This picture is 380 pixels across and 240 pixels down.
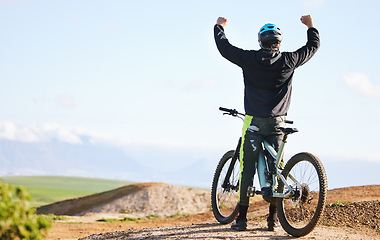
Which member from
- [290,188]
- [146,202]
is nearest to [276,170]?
[290,188]

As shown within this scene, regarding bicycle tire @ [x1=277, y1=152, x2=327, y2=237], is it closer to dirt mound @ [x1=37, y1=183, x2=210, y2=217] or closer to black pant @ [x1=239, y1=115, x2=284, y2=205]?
black pant @ [x1=239, y1=115, x2=284, y2=205]

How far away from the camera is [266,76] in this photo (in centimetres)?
717

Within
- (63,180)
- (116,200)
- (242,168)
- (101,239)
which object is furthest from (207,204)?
(63,180)

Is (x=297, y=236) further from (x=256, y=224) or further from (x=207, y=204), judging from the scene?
(x=207, y=204)

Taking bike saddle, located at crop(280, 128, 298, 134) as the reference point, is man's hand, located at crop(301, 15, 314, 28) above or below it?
above

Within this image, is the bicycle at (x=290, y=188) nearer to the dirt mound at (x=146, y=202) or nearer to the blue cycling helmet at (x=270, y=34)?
the blue cycling helmet at (x=270, y=34)

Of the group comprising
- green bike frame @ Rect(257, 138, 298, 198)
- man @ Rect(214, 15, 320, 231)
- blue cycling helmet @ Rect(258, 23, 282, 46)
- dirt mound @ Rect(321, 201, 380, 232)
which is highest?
blue cycling helmet @ Rect(258, 23, 282, 46)

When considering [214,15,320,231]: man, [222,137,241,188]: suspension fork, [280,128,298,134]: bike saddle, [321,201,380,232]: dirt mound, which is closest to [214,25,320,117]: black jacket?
[214,15,320,231]: man

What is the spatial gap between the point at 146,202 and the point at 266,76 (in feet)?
50.2

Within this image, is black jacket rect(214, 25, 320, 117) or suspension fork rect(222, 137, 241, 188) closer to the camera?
black jacket rect(214, 25, 320, 117)

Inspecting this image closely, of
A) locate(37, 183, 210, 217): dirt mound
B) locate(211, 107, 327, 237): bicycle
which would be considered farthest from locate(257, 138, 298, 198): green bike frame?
locate(37, 183, 210, 217): dirt mound

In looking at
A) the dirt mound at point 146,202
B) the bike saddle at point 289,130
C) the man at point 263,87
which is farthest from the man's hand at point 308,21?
the dirt mound at point 146,202

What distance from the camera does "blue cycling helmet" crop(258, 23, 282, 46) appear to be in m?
7.18

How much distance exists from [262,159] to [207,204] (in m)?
15.0
